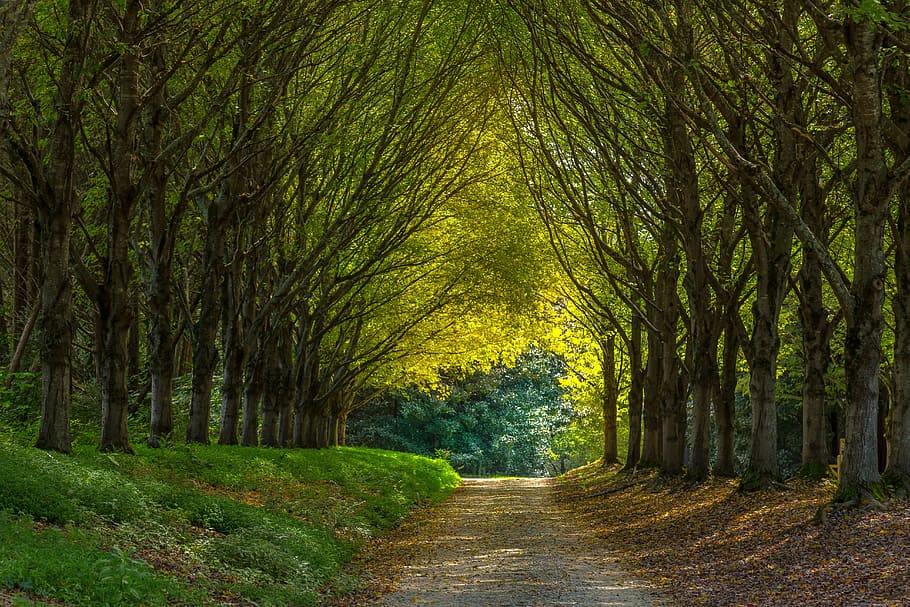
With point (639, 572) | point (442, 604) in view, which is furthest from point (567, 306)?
point (442, 604)

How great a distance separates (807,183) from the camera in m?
17.8

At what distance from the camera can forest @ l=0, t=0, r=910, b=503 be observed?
43.7ft

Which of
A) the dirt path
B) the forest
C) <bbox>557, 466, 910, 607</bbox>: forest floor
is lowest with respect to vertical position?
the dirt path

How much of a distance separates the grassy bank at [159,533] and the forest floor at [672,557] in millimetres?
871

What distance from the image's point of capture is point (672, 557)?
13531mm

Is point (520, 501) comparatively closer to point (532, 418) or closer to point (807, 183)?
point (807, 183)

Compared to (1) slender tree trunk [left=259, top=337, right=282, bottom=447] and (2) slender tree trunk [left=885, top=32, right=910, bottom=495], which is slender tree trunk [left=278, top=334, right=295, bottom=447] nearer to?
(1) slender tree trunk [left=259, top=337, right=282, bottom=447]

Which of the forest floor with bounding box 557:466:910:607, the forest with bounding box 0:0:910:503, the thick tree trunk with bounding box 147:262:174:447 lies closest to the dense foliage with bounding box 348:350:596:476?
the forest with bounding box 0:0:910:503

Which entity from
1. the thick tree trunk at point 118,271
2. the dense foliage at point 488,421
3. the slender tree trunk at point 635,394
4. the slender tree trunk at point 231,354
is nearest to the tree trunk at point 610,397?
the slender tree trunk at point 635,394

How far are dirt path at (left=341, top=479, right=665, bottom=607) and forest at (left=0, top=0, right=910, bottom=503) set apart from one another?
3845 mm

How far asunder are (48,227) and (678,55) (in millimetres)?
9982

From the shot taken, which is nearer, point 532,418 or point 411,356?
point 411,356

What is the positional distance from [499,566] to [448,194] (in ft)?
54.6

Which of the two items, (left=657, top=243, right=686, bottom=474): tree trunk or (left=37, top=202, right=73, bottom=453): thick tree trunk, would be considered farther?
(left=657, top=243, right=686, bottom=474): tree trunk
